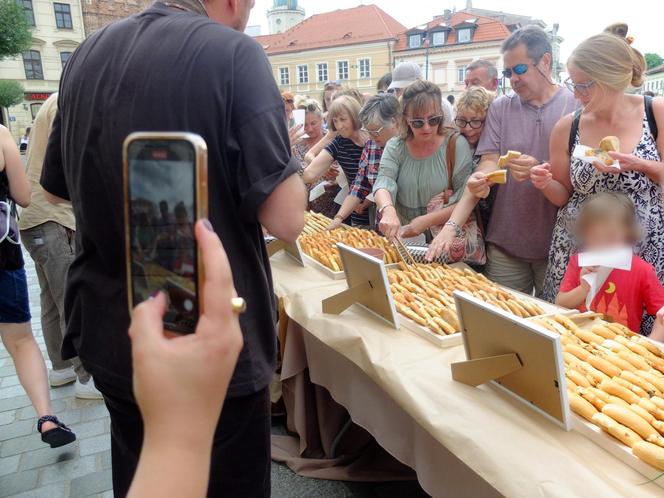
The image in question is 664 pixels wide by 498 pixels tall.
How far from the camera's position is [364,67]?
118 ft

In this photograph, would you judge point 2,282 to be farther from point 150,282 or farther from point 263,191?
point 150,282

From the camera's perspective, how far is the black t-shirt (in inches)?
38.5

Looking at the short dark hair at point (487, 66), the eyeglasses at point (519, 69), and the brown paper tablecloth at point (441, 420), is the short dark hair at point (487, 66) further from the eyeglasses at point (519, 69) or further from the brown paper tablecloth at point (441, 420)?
the brown paper tablecloth at point (441, 420)

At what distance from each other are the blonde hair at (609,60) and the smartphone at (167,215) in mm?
1951

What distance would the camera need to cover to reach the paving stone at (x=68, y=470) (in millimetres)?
2238

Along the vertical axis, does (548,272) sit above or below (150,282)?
below

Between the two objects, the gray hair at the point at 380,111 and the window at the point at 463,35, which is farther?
the window at the point at 463,35

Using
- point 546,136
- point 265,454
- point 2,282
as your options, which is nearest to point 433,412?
point 265,454

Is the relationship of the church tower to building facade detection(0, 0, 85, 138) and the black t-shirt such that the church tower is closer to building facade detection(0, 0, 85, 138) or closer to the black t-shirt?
building facade detection(0, 0, 85, 138)

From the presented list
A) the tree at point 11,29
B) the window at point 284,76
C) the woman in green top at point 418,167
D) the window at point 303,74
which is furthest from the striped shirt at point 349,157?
the window at point 284,76

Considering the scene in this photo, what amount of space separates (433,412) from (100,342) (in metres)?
0.81

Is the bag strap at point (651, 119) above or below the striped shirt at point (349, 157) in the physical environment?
above

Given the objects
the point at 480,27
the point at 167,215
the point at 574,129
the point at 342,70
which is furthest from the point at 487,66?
the point at 342,70

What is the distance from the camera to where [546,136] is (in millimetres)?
2422
